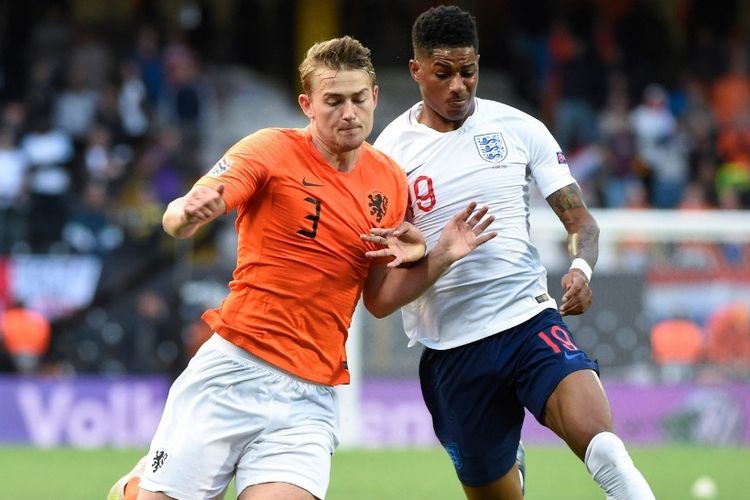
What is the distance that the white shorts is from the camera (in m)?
5.32

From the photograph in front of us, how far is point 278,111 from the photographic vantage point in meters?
20.1

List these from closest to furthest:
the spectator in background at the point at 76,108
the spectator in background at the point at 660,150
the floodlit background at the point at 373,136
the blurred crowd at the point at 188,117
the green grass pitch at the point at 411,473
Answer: the green grass pitch at the point at 411,473
the floodlit background at the point at 373,136
the blurred crowd at the point at 188,117
the spectator in background at the point at 76,108
the spectator in background at the point at 660,150

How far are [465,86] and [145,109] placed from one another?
40.8 feet

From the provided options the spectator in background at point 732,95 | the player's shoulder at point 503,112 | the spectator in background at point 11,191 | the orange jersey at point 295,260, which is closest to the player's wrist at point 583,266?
the player's shoulder at point 503,112

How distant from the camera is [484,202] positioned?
6.32m

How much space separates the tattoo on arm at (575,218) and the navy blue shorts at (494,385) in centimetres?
36

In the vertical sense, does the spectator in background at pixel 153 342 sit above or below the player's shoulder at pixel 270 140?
below

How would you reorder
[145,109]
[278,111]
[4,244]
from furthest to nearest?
[278,111] → [145,109] → [4,244]

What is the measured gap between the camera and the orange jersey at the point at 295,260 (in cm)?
544

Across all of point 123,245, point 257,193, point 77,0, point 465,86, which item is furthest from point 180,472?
point 77,0

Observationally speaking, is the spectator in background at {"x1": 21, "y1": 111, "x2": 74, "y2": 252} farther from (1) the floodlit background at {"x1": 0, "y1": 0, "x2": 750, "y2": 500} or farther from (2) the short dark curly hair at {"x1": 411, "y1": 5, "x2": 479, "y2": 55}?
(2) the short dark curly hair at {"x1": 411, "y1": 5, "x2": 479, "y2": 55}

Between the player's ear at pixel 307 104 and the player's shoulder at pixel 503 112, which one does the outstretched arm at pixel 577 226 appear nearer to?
the player's shoulder at pixel 503 112

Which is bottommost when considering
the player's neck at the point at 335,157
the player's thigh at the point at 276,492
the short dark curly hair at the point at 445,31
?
the player's thigh at the point at 276,492

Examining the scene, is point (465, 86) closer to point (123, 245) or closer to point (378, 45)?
point (123, 245)
